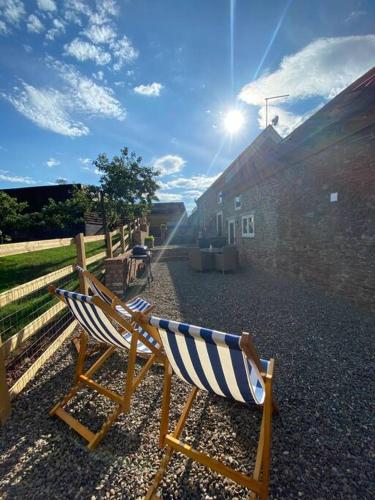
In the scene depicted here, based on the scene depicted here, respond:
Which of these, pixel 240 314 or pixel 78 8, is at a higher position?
pixel 78 8

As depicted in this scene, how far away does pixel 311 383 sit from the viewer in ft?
7.62

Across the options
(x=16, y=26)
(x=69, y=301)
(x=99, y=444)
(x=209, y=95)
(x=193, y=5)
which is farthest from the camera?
(x=209, y=95)

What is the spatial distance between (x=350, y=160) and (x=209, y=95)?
4802 mm

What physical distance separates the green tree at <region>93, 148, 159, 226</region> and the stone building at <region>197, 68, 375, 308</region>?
723 centimetres

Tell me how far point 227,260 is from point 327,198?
12.4ft

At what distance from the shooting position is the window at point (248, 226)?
9077mm

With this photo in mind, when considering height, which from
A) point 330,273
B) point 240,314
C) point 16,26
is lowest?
point 240,314

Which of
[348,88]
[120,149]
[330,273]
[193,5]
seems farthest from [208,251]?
[120,149]

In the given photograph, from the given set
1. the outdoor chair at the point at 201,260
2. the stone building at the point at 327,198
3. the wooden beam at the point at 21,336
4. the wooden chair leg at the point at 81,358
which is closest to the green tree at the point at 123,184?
the outdoor chair at the point at 201,260

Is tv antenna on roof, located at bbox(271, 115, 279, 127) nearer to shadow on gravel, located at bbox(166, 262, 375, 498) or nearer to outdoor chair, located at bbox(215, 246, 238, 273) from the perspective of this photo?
outdoor chair, located at bbox(215, 246, 238, 273)

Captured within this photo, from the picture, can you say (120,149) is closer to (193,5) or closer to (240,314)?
(193,5)

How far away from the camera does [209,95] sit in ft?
23.6

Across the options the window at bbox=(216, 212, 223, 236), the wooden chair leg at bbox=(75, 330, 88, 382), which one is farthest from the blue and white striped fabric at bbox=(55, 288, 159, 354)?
the window at bbox=(216, 212, 223, 236)

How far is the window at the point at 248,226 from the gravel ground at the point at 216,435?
6.19m
